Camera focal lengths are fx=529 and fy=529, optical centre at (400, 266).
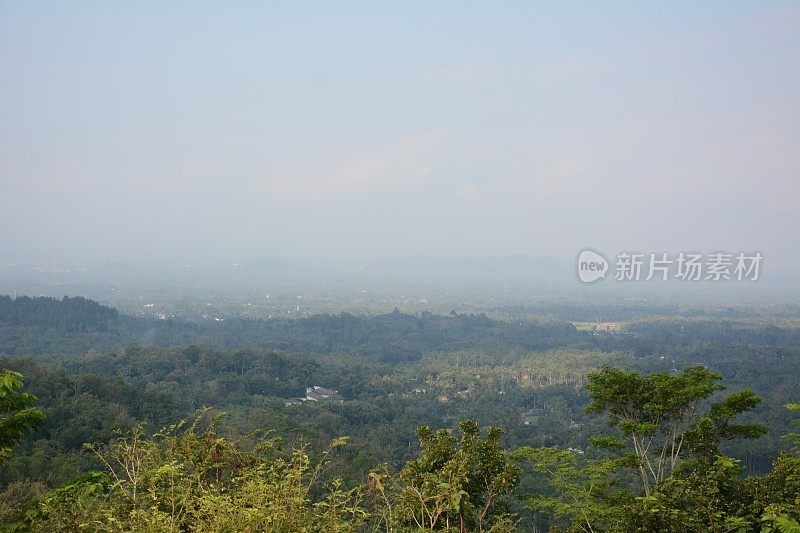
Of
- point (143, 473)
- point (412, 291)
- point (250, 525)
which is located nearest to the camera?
point (250, 525)

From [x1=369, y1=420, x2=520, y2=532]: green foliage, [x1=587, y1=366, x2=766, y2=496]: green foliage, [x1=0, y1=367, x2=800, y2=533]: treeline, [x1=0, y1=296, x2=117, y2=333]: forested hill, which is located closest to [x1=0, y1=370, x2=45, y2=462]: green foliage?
[x1=0, y1=367, x2=800, y2=533]: treeline

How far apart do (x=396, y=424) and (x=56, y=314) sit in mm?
37696

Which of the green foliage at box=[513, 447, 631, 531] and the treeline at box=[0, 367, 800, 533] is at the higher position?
the treeline at box=[0, 367, 800, 533]

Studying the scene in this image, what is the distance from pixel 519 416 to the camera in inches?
1287

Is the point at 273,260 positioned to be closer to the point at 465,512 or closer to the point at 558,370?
the point at 558,370

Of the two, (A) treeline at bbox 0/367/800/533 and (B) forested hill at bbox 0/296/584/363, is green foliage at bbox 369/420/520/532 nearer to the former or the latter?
(A) treeline at bbox 0/367/800/533

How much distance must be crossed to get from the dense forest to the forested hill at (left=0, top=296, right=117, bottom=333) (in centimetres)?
18

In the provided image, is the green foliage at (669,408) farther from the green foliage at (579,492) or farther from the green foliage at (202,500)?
the green foliage at (202,500)

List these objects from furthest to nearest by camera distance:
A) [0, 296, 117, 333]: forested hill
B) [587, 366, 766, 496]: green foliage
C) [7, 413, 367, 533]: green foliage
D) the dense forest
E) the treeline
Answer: [0, 296, 117, 333]: forested hill, [587, 366, 766, 496]: green foliage, the dense forest, the treeline, [7, 413, 367, 533]: green foliage

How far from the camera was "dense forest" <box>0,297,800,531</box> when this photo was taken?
3637 mm

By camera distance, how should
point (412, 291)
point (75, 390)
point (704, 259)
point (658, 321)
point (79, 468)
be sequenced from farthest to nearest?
1. point (412, 291)
2. point (658, 321)
3. point (75, 390)
4. point (704, 259)
5. point (79, 468)

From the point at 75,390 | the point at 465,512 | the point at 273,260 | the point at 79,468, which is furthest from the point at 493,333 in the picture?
the point at 273,260

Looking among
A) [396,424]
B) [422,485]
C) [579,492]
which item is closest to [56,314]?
[396,424]

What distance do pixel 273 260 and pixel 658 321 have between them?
141 metres
